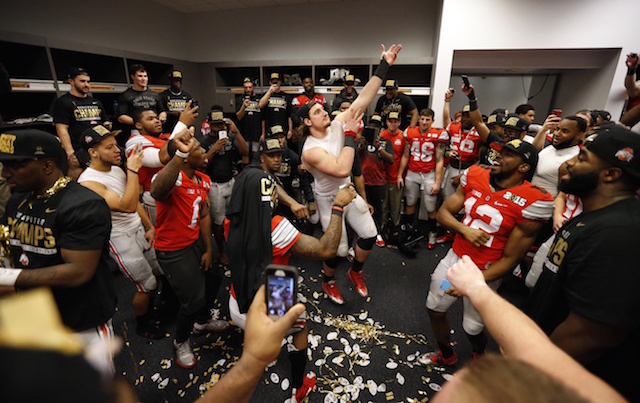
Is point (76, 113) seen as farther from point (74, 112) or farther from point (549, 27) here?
point (549, 27)

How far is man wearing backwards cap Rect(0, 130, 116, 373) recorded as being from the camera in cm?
145

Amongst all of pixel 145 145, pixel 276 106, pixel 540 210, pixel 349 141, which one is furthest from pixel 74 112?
pixel 540 210

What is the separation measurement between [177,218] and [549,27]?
227 inches

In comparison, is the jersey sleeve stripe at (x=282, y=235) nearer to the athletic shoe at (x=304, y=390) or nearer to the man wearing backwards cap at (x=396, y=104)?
the athletic shoe at (x=304, y=390)

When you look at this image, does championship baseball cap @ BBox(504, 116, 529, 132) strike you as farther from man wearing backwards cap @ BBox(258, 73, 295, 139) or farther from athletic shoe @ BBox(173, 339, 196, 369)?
athletic shoe @ BBox(173, 339, 196, 369)

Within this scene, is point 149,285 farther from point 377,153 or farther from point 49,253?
point 377,153

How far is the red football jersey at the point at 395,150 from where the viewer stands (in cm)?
474

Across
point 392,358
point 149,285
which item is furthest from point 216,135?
point 392,358

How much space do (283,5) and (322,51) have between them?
1.39m

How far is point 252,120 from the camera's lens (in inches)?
237

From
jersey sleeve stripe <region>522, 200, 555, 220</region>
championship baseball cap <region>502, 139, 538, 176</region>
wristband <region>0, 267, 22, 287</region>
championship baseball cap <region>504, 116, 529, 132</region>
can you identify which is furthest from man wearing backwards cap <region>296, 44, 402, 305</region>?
wristband <region>0, 267, 22, 287</region>

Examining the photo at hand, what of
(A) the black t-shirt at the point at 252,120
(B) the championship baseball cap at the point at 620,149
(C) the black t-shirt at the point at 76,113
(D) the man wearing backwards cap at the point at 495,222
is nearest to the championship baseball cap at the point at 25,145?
(D) the man wearing backwards cap at the point at 495,222

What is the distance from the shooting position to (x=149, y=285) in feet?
8.52

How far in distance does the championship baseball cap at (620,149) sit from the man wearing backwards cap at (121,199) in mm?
3034
